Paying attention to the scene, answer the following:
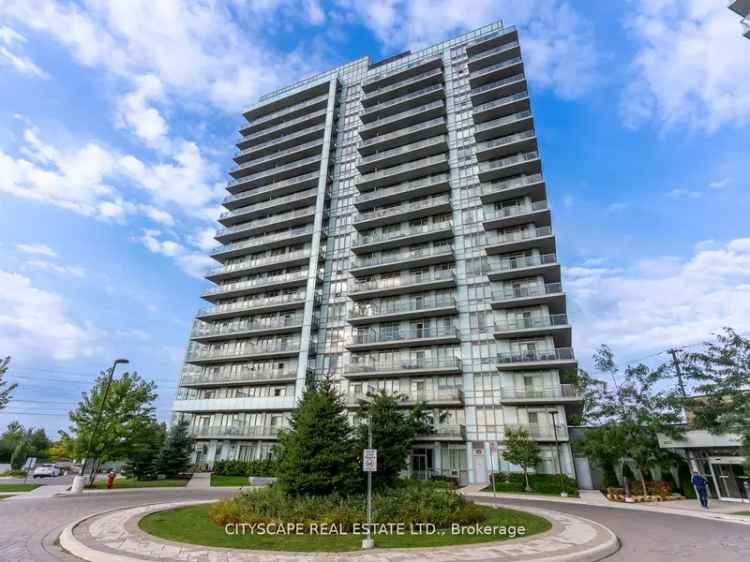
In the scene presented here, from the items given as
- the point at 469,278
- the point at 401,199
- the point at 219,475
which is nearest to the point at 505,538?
the point at 469,278

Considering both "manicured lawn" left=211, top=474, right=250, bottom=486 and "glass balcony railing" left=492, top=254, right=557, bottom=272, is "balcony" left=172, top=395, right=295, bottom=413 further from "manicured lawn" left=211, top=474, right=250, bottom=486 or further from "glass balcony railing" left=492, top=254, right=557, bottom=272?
"glass balcony railing" left=492, top=254, right=557, bottom=272

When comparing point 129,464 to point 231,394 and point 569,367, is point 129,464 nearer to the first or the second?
point 231,394

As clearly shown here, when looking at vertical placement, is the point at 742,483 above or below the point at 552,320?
below

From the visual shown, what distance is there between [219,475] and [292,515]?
103 feet

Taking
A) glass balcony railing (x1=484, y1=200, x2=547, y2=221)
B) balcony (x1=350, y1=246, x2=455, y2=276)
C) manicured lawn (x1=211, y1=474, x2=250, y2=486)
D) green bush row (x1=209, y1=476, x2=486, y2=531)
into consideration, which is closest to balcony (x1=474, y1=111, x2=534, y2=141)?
glass balcony railing (x1=484, y1=200, x2=547, y2=221)

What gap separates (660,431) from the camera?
25.8 m

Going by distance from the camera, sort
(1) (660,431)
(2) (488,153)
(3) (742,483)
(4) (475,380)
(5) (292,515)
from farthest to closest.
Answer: (2) (488,153)
(4) (475,380)
(1) (660,431)
(3) (742,483)
(5) (292,515)

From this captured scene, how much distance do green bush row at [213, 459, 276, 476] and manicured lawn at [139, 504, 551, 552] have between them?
25899mm

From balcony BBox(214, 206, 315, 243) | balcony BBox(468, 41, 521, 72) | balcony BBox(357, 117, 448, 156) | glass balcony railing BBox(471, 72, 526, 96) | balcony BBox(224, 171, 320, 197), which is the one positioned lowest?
balcony BBox(214, 206, 315, 243)

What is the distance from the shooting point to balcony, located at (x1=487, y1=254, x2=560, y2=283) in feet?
128

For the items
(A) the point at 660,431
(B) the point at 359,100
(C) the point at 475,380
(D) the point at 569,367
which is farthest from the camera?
(B) the point at 359,100

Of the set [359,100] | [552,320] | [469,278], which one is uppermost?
[359,100]

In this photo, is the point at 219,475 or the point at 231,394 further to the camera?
the point at 231,394

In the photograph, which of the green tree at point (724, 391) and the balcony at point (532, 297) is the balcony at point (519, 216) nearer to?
the balcony at point (532, 297)
